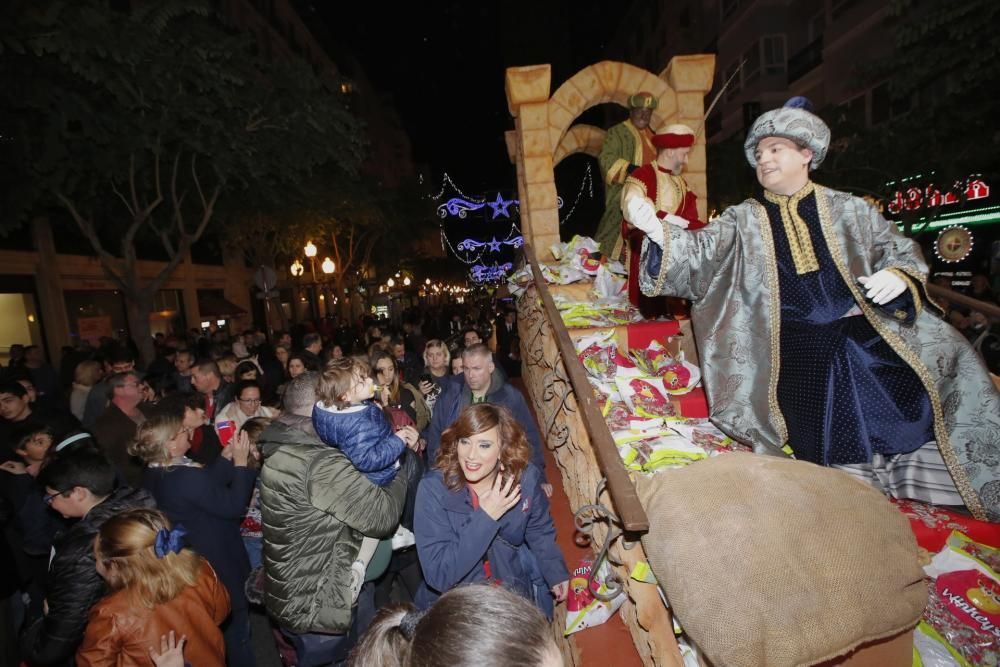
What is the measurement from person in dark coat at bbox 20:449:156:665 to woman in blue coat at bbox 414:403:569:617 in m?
1.50

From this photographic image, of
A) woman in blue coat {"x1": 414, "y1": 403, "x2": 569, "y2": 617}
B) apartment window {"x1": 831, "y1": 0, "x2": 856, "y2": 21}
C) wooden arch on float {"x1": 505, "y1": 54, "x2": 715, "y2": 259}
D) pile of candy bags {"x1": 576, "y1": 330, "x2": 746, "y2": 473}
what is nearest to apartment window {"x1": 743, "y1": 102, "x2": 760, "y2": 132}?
apartment window {"x1": 831, "y1": 0, "x2": 856, "y2": 21}

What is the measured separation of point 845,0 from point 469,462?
2326cm

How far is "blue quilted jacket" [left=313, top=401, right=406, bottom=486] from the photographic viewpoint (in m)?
2.40

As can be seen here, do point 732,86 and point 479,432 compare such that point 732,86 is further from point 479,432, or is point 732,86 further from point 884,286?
point 479,432

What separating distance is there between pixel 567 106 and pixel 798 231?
4.45 metres

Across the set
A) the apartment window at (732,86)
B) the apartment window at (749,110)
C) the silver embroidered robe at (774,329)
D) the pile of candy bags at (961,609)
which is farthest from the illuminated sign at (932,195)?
the apartment window at (732,86)

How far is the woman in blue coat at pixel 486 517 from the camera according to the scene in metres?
2.20

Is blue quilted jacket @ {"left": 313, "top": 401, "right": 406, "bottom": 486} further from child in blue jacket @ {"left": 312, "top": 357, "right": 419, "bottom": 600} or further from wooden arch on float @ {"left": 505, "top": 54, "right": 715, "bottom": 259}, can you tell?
wooden arch on float @ {"left": 505, "top": 54, "right": 715, "bottom": 259}

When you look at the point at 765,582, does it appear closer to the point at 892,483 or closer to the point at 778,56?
the point at 892,483

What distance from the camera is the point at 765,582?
158cm

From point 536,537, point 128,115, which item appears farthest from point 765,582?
point 128,115

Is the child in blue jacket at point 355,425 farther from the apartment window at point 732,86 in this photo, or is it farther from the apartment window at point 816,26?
the apartment window at point 732,86

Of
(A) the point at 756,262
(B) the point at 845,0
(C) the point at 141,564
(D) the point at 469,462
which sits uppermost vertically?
(B) the point at 845,0

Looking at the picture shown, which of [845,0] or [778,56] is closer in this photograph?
[845,0]
